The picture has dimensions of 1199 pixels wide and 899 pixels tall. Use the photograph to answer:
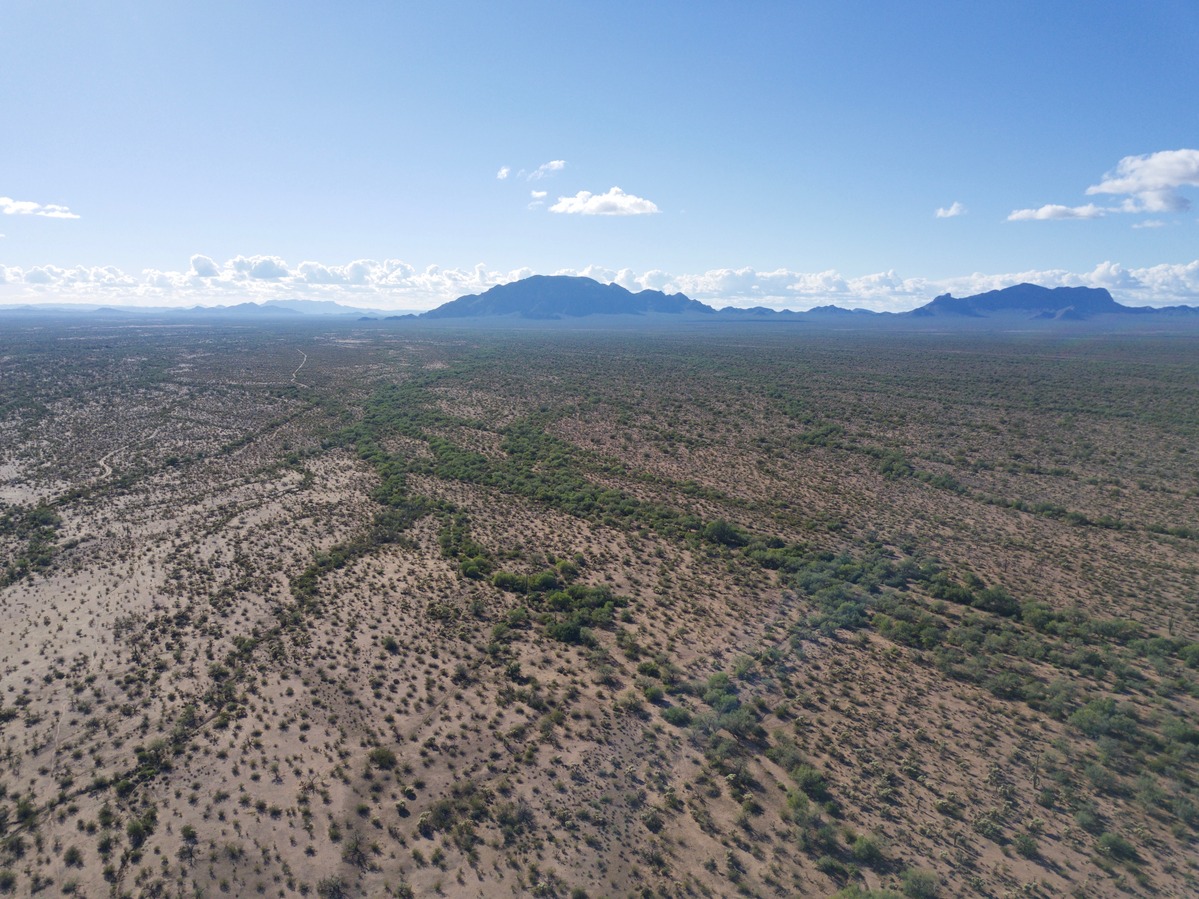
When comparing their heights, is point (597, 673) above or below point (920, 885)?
below

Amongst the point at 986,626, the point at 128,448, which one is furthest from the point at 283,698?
the point at 128,448

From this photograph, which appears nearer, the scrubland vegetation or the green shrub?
the green shrub

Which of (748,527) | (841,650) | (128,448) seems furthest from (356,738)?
(128,448)

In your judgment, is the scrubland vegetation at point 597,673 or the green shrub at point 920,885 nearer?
the green shrub at point 920,885

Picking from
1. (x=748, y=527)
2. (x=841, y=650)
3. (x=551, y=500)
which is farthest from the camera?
(x=551, y=500)

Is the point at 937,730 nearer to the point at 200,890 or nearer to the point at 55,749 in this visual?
the point at 200,890

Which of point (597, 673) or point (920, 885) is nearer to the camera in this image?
point (920, 885)

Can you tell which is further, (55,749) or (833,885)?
(55,749)

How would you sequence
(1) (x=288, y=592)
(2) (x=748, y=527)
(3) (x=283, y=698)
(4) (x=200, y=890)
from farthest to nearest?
(2) (x=748, y=527) < (1) (x=288, y=592) < (3) (x=283, y=698) < (4) (x=200, y=890)
